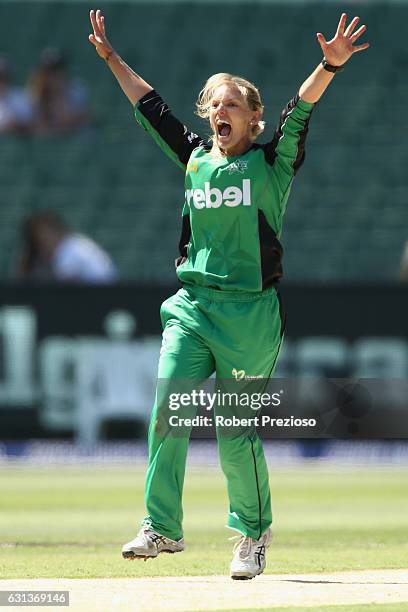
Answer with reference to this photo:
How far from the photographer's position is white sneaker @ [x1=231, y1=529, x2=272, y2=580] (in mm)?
5539

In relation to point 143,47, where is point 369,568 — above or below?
below

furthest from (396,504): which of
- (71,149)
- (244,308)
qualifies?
(71,149)

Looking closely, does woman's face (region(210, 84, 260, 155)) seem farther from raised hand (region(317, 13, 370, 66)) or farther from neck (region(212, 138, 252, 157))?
raised hand (region(317, 13, 370, 66))

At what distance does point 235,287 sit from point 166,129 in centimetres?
80

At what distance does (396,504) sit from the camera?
33.0 ft

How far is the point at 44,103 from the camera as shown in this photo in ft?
69.4

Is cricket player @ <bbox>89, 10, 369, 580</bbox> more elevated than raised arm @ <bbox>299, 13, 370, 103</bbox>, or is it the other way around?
raised arm @ <bbox>299, 13, 370, 103</bbox>

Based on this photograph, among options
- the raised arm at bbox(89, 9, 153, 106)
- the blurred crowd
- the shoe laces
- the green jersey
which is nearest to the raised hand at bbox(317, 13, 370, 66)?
the green jersey

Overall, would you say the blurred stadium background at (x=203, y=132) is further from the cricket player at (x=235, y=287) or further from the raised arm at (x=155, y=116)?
the cricket player at (x=235, y=287)

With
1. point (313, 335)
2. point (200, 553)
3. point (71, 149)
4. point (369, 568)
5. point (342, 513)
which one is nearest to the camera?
point (369, 568)

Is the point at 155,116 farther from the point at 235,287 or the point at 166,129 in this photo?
the point at 235,287

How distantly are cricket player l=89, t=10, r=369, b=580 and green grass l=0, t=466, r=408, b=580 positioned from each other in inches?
17.0

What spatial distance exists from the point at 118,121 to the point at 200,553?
50.2ft

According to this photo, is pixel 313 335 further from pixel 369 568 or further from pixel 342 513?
pixel 369 568
